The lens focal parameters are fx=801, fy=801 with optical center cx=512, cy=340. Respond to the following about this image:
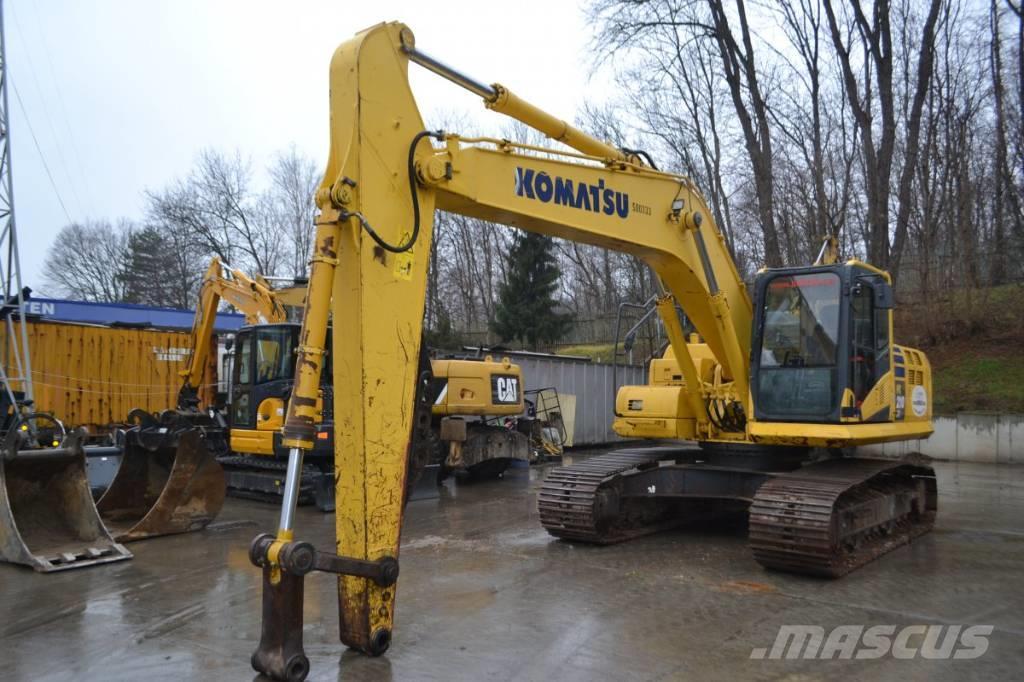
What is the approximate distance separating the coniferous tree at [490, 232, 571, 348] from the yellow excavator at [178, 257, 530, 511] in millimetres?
18070

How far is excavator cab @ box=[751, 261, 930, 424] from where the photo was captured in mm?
7125

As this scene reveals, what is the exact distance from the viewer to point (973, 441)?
16.7m

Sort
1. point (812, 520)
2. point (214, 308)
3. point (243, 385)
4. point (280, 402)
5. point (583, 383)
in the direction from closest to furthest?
1. point (812, 520)
2. point (280, 402)
3. point (243, 385)
4. point (214, 308)
5. point (583, 383)

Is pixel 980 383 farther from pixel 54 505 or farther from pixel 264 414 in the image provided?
pixel 54 505

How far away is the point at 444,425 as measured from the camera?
496 inches

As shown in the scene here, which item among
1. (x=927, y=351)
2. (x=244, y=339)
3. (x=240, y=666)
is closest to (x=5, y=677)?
(x=240, y=666)

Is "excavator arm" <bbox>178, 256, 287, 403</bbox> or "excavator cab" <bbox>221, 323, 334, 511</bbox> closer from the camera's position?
"excavator cab" <bbox>221, 323, 334, 511</bbox>

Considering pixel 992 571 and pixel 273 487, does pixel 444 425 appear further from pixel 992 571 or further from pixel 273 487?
pixel 992 571

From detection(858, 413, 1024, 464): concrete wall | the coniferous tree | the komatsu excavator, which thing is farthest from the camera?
the coniferous tree

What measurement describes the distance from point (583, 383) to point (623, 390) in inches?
422

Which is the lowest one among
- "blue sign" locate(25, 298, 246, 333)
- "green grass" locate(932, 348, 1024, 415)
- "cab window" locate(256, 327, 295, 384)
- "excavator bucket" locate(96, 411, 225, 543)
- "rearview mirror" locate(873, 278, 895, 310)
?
"excavator bucket" locate(96, 411, 225, 543)

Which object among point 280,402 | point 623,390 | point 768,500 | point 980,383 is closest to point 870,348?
point 768,500

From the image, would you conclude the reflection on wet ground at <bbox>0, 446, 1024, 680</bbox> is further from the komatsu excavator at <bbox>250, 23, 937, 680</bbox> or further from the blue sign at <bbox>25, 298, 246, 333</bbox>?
the blue sign at <bbox>25, 298, 246, 333</bbox>

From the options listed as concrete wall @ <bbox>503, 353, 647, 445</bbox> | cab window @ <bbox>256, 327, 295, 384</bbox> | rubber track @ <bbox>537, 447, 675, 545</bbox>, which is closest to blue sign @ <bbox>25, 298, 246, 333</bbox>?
concrete wall @ <bbox>503, 353, 647, 445</bbox>
